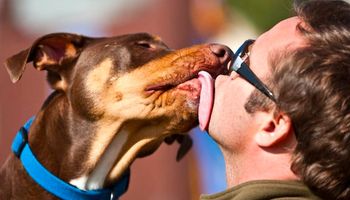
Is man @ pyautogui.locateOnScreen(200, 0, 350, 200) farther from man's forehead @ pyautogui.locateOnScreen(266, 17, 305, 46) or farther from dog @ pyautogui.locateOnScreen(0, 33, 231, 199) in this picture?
dog @ pyautogui.locateOnScreen(0, 33, 231, 199)

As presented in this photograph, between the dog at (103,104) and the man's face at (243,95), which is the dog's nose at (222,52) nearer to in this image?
the dog at (103,104)

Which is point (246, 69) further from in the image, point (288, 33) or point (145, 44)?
point (145, 44)

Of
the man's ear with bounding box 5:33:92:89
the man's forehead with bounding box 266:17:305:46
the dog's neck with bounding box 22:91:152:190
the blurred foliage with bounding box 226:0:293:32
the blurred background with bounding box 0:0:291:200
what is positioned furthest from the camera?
the blurred foliage with bounding box 226:0:293:32

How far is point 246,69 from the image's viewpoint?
12.1 ft

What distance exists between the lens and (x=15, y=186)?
4.84m

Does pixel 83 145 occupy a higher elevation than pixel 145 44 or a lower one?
lower

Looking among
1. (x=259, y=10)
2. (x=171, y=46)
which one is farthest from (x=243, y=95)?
(x=259, y=10)

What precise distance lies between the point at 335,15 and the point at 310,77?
43 centimetres

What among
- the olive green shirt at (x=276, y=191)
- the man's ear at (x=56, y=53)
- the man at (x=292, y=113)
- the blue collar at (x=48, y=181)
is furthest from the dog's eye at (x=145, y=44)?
the olive green shirt at (x=276, y=191)

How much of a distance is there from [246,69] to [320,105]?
0.51 meters

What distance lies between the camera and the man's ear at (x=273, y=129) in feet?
11.3

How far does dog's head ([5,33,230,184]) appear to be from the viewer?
4.75 meters

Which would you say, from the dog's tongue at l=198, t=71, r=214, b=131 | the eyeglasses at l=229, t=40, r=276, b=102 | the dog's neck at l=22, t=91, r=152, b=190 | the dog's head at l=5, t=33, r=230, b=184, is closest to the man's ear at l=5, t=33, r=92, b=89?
the dog's head at l=5, t=33, r=230, b=184

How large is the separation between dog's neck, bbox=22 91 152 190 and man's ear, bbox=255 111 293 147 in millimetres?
1584
